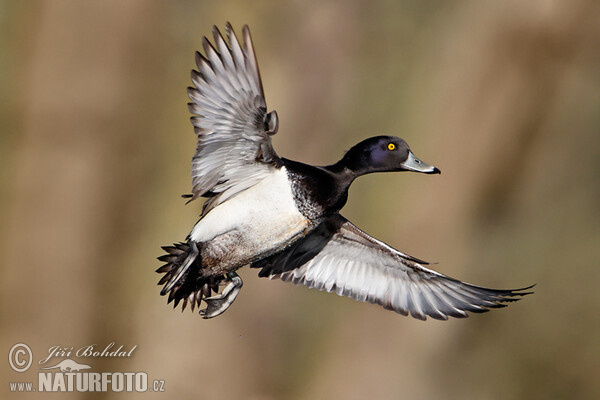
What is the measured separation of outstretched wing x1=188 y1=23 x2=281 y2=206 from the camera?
2.04 metres

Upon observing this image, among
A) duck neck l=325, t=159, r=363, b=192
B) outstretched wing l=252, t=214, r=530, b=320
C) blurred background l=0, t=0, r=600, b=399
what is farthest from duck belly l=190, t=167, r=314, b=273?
blurred background l=0, t=0, r=600, b=399

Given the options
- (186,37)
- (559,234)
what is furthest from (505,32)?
(186,37)

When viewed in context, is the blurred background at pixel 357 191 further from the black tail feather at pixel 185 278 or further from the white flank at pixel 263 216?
the white flank at pixel 263 216

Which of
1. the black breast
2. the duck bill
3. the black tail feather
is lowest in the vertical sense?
the black tail feather

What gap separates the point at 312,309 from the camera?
422 centimetres

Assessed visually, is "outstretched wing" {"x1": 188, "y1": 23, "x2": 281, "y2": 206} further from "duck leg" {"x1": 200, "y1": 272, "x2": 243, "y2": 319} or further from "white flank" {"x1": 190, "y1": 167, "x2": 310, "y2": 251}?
"duck leg" {"x1": 200, "y1": 272, "x2": 243, "y2": 319}

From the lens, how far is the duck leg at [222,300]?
2652 millimetres

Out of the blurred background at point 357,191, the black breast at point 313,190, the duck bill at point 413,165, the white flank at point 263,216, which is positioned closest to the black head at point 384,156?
the duck bill at point 413,165

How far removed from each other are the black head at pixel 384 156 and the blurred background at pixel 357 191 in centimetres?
162

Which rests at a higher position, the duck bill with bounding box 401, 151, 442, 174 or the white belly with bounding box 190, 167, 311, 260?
the duck bill with bounding box 401, 151, 442, 174

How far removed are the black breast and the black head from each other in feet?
0.48

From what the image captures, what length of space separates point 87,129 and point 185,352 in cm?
155

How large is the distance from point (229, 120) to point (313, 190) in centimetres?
39

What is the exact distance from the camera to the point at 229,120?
7.02ft
